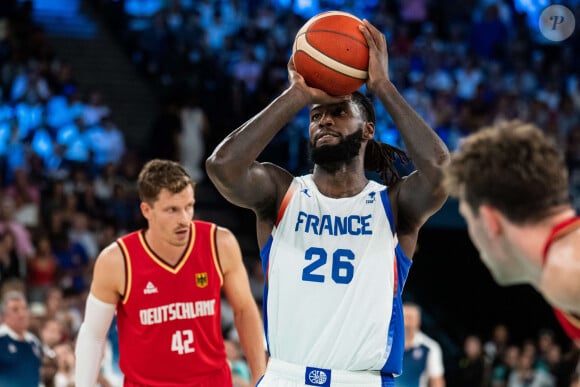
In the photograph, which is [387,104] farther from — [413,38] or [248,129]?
[413,38]

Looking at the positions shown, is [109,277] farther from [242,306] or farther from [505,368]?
[505,368]

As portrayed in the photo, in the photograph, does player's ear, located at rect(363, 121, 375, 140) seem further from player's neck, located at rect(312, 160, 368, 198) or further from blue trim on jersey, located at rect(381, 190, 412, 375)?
blue trim on jersey, located at rect(381, 190, 412, 375)

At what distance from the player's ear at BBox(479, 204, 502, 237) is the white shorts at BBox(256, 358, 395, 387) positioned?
1736 mm

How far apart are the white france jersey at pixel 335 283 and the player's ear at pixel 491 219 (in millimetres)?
1650

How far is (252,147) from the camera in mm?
4656

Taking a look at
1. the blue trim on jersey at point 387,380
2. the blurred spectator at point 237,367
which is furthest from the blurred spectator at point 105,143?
the blue trim on jersey at point 387,380

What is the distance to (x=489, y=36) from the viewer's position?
16875 millimetres

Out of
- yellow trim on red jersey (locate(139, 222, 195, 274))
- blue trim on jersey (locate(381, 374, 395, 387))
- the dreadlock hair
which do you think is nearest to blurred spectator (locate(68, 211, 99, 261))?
yellow trim on red jersey (locate(139, 222, 195, 274))

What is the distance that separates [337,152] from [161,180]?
1.48 metres

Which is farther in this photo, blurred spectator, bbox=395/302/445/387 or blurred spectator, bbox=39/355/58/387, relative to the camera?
blurred spectator, bbox=395/302/445/387

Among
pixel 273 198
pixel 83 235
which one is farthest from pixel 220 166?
pixel 83 235

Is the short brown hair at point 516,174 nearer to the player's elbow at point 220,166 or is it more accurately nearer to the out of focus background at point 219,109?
the player's elbow at point 220,166

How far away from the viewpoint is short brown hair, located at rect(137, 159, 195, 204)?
5.91 meters

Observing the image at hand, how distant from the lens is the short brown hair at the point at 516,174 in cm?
303
